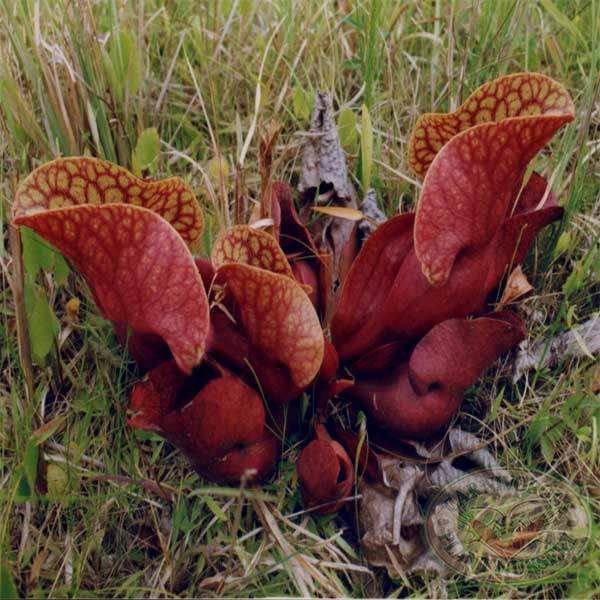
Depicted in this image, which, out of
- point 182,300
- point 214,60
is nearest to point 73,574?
point 182,300

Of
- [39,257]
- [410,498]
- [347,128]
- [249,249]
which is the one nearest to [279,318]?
[249,249]

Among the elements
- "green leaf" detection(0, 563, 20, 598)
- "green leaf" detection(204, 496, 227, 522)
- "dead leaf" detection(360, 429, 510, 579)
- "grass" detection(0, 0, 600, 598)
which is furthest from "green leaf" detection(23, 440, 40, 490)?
"dead leaf" detection(360, 429, 510, 579)

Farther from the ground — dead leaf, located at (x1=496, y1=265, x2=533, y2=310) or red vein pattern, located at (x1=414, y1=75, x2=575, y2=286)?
red vein pattern, located at (x1=414, y1=75, x2=575, y2=286)

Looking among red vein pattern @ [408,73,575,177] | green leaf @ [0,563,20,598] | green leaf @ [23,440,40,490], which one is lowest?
green leaf @ [0,563,20,598]

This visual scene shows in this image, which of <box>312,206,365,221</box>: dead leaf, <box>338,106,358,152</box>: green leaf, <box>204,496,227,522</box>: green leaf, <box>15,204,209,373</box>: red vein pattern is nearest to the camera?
<box>15,204,209,373</box>: red vein pattern

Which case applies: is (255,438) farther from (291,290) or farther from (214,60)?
(214,60)

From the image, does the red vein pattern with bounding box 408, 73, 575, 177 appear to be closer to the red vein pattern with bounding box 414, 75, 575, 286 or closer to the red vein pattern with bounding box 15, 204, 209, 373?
the red vein pattern with bounding box 414, 75, 575, 286

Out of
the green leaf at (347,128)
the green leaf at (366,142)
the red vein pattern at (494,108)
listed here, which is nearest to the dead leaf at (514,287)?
the red vein pattern at (494,108)
